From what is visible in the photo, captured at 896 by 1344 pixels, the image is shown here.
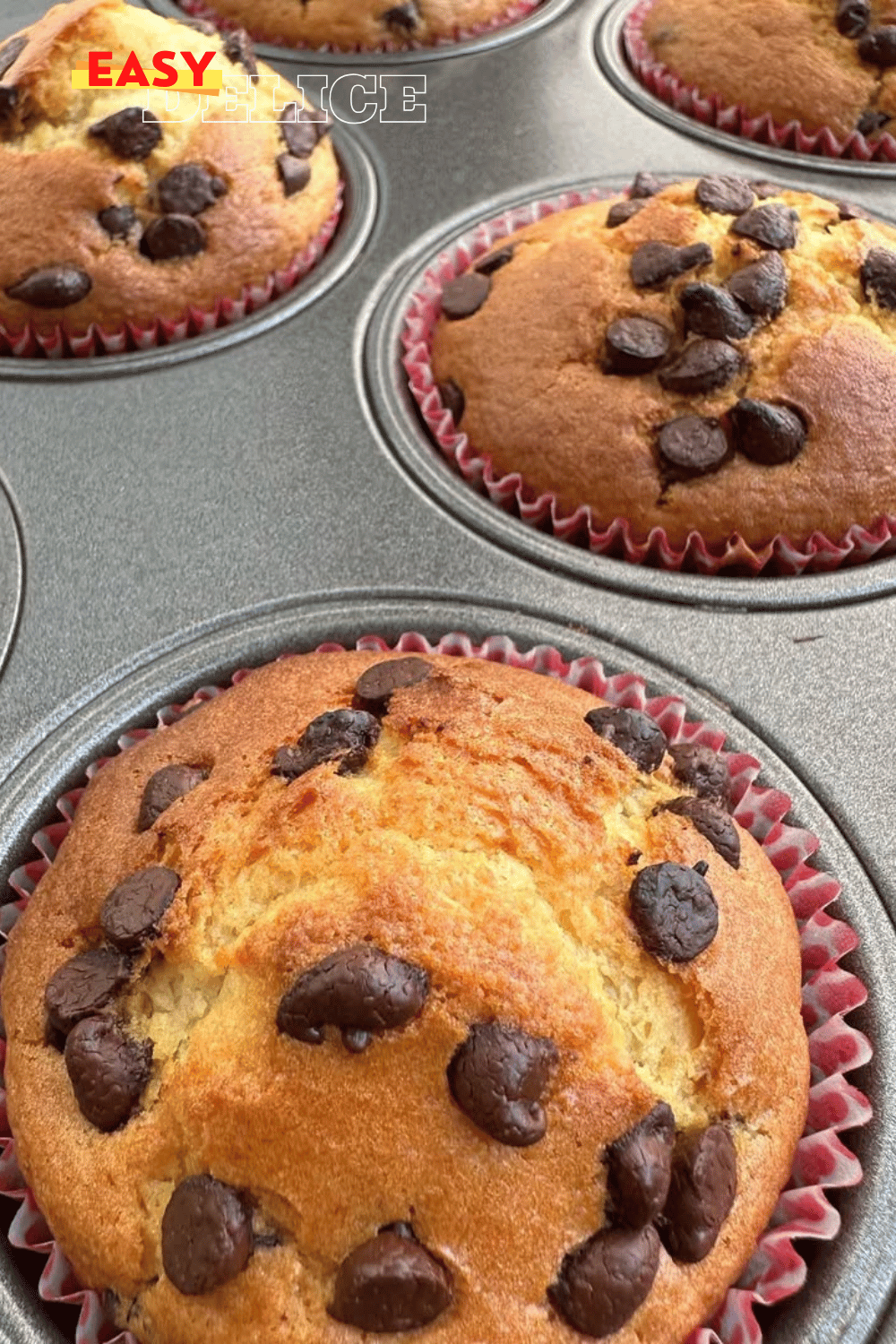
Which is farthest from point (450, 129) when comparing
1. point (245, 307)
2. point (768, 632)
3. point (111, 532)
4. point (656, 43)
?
point (768, 632)

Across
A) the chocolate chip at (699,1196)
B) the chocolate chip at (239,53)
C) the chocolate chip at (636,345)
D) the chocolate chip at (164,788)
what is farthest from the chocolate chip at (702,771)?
the chocolate chip at (239,53)

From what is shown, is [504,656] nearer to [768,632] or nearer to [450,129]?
[768,632]

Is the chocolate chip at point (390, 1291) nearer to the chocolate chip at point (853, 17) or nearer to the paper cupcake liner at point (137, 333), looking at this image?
the paper cupcake liner at point (137, 333)

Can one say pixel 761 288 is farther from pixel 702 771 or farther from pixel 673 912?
pixel 673 912

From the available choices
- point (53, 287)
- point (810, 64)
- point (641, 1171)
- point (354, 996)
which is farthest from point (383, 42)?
point (641, 1171)

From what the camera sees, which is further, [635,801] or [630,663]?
[630,663]

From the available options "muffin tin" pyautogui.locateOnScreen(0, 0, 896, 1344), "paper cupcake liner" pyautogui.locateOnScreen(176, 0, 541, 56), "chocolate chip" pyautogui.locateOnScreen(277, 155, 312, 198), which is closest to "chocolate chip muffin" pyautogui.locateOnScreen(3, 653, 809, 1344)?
"muffin tin" pyautogui.locateOnScreen(0, 0, 896, 1344)
